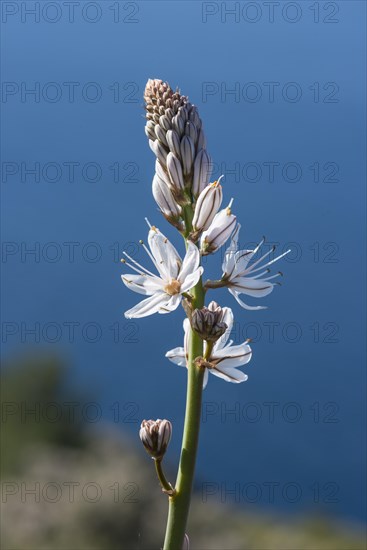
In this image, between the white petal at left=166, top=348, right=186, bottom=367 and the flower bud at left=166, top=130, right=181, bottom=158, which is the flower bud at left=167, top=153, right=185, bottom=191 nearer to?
the flower bud at left=166, top=130, right=181, bottom=158

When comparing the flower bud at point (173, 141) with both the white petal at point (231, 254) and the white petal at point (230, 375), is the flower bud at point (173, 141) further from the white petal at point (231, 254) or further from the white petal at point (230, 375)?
the white petal at point (230, 375)

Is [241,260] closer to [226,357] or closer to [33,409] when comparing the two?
[226,357]

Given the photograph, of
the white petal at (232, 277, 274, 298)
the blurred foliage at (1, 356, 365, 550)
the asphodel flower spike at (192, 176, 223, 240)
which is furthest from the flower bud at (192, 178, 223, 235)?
the blurred foliage at (1, 356, 365, 550)

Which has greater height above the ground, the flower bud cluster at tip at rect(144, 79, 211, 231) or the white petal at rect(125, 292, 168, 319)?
the flower bud cluster at tip at rect(144, 79, 211, 231)

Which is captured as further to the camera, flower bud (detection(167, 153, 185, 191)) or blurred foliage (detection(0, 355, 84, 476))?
blurred foliage (detection(0, 355, 84, 476))

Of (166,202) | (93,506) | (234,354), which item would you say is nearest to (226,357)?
(234,354)

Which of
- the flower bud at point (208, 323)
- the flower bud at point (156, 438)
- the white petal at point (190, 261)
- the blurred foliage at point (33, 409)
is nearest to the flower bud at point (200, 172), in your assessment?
the white petal at point (190, 261)

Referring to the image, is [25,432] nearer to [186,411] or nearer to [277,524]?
[277,524]
